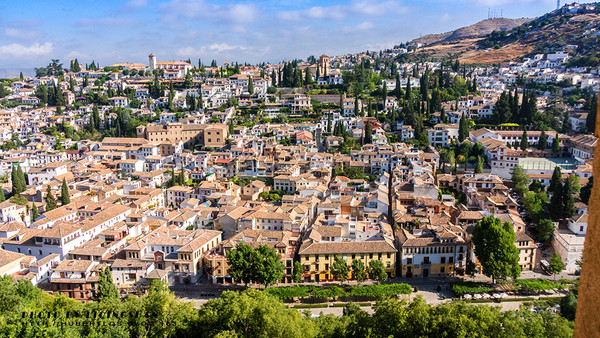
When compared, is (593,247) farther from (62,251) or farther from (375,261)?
(62,251)

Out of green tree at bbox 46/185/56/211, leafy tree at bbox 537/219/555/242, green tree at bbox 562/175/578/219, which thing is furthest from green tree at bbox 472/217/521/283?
green tree at bbox 46/185/56/211

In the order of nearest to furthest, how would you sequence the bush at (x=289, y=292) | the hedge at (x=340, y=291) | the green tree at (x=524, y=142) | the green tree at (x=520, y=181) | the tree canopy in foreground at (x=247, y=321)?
the tree canopy in foreground at (x=247, y=321), the hedge at (x=340, y=291), the bush at (x=289, y=292), the green tree at (x=520, y=181), the green tree at (x=524, y=142)

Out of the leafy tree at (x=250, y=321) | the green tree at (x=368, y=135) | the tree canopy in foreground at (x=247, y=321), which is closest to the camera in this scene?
the tree canopy in foreground at (x=247, y=321)

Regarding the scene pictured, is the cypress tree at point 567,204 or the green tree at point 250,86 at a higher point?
the green tree at point 250,86

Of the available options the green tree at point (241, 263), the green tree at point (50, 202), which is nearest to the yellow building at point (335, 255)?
the green tree at point (241, 263)

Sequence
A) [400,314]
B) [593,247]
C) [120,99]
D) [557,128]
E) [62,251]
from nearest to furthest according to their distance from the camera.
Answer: [593,247] → [400,314] → [62,251] → [557,128] → [120,99]

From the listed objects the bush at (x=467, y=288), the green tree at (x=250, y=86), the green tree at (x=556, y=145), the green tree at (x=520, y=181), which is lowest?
the bush at (x=467, y=288)

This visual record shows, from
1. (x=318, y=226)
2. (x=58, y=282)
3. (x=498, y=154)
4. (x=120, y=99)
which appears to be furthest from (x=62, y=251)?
(x=120, y=99)

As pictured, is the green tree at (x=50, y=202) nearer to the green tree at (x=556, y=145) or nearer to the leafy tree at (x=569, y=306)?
the leafy tree at (x=569, y=306)
